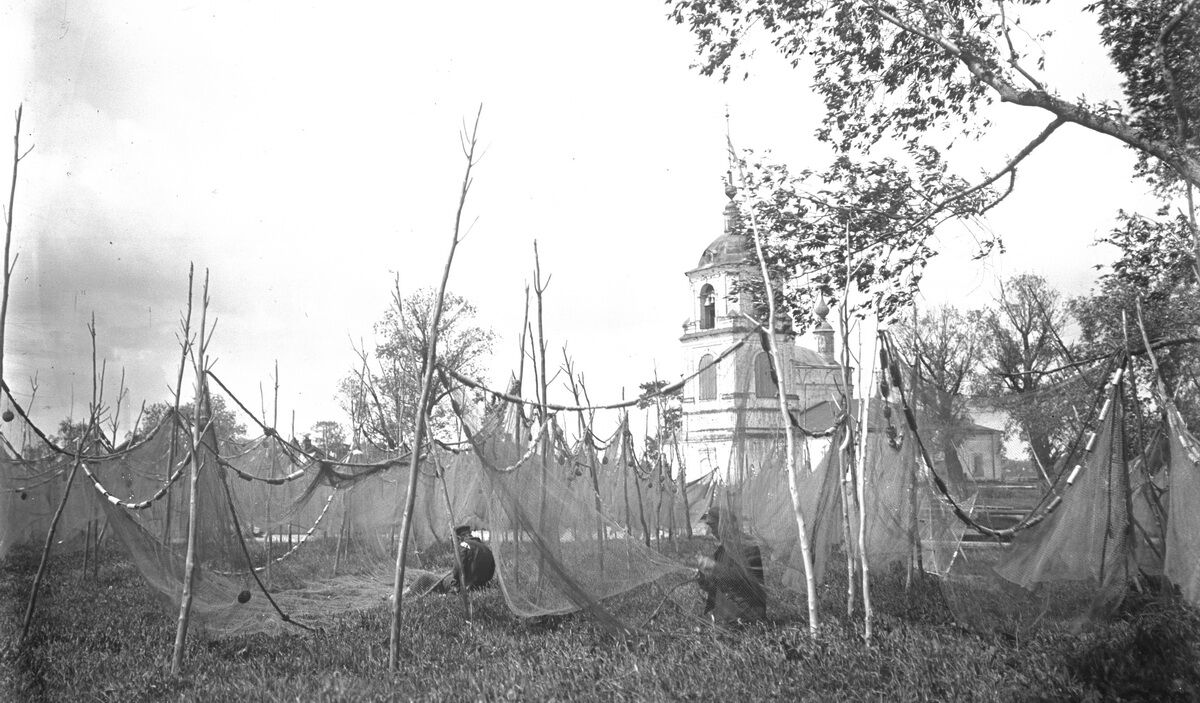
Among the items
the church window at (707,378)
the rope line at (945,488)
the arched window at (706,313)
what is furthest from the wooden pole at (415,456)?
the arched window at (706,313)

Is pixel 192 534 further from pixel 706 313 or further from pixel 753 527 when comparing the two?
pixel 706 313

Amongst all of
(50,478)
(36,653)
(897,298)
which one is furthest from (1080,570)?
(50,478)

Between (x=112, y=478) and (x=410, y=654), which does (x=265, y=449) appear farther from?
(x=410, y=654)

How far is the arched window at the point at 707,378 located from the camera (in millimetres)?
7759

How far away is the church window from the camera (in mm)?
7754

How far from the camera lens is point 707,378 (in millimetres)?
9094

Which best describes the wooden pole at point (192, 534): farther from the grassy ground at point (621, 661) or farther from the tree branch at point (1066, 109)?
the tree branch at point (1066, 109)

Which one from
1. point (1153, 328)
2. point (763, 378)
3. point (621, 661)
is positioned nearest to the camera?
point (621, 661)

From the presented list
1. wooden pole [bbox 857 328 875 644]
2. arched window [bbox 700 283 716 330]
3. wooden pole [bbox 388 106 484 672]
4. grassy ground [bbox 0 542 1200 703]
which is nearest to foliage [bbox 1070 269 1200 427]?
wooden pole [bbox 857 328 875 644]

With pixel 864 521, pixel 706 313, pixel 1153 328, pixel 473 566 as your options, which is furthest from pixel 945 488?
pixel 706 313

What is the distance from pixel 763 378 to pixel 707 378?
1350 millimetres

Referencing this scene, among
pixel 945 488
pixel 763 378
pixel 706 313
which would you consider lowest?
pixel 945 488

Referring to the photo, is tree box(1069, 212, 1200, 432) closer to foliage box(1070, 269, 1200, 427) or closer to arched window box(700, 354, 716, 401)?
foliage box(1070, 269, 1200, 427)

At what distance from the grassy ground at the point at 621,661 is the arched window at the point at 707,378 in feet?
6.87
